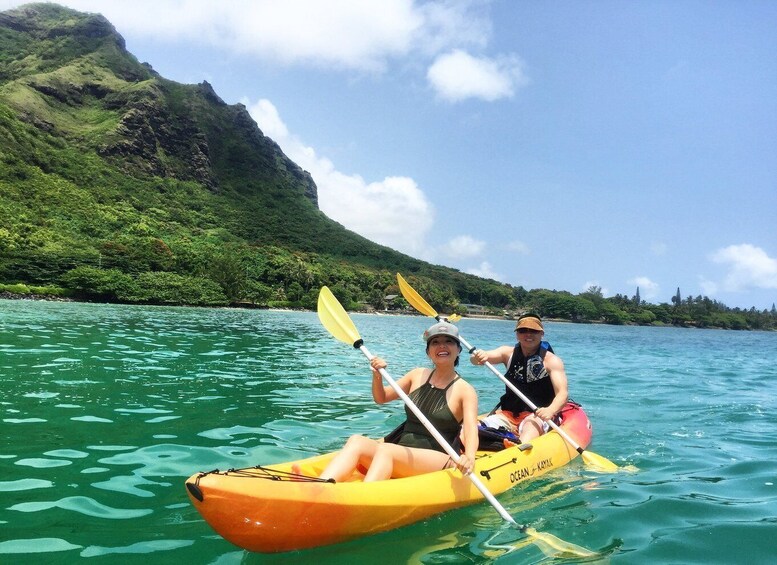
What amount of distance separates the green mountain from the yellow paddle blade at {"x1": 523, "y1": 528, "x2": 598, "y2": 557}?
166 ft

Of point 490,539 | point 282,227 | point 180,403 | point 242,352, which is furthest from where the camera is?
point 282,227

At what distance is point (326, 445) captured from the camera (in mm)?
6469

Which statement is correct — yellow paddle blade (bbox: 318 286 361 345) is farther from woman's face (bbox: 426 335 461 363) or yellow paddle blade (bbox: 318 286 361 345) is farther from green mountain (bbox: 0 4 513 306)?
green mountain (bbox: 0 4 513 306)

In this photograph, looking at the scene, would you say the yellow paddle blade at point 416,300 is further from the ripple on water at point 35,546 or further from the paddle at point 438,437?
the ripple on water at point 35,546

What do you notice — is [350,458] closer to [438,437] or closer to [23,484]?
[438,437]

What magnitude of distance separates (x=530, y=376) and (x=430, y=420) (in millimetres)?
2890

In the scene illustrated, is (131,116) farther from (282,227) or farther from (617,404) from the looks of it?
(617,404)

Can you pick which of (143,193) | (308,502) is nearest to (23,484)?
(308,502)

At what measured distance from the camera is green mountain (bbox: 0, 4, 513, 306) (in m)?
53.8

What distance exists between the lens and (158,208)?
85750 millimetres

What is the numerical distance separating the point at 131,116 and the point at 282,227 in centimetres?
3585

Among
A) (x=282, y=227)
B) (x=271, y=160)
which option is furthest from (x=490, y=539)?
(x=271, y=160)

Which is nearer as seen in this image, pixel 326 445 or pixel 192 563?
pixel 192 563

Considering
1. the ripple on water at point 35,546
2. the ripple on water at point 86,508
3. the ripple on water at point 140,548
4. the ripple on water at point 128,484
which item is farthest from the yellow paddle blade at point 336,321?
the ripple on water at point 35,546
